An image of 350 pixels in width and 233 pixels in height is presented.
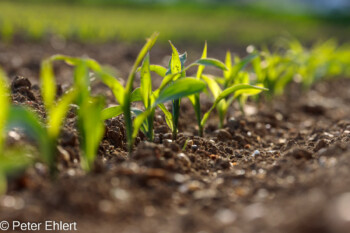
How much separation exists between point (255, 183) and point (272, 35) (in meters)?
8.88

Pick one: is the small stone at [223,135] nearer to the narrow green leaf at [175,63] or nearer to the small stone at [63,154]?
the narrow green leaf at [175,63]

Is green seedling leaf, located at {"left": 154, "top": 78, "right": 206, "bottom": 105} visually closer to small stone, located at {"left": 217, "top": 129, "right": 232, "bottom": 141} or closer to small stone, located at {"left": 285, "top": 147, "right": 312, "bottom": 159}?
small stone, located at {"left": 285, "top": 147, "right": 312, "bottom": 159}

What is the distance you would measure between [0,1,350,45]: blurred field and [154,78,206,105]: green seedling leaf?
441 centimetres

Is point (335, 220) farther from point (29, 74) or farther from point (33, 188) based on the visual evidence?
point (29, 74)

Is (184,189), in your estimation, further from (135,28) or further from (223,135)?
(135,28)

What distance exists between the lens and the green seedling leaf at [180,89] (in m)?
1.78

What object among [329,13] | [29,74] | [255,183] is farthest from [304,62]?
[329,13]

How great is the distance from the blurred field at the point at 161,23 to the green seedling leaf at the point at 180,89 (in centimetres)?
441

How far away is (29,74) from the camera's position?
4.24 meters

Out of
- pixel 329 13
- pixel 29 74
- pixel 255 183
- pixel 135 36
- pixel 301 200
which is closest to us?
pixel 301 200

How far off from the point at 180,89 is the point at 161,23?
28.0ft

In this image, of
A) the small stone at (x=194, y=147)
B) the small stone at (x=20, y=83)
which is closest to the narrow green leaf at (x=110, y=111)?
the small stone at (x=194, y=147)

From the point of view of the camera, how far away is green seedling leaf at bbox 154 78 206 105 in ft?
5.84

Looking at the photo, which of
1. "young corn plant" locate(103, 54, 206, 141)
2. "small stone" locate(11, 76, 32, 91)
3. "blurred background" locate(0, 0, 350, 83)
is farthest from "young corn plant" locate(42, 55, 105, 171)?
"blurred background" locate(0, 0, 350, 83)
